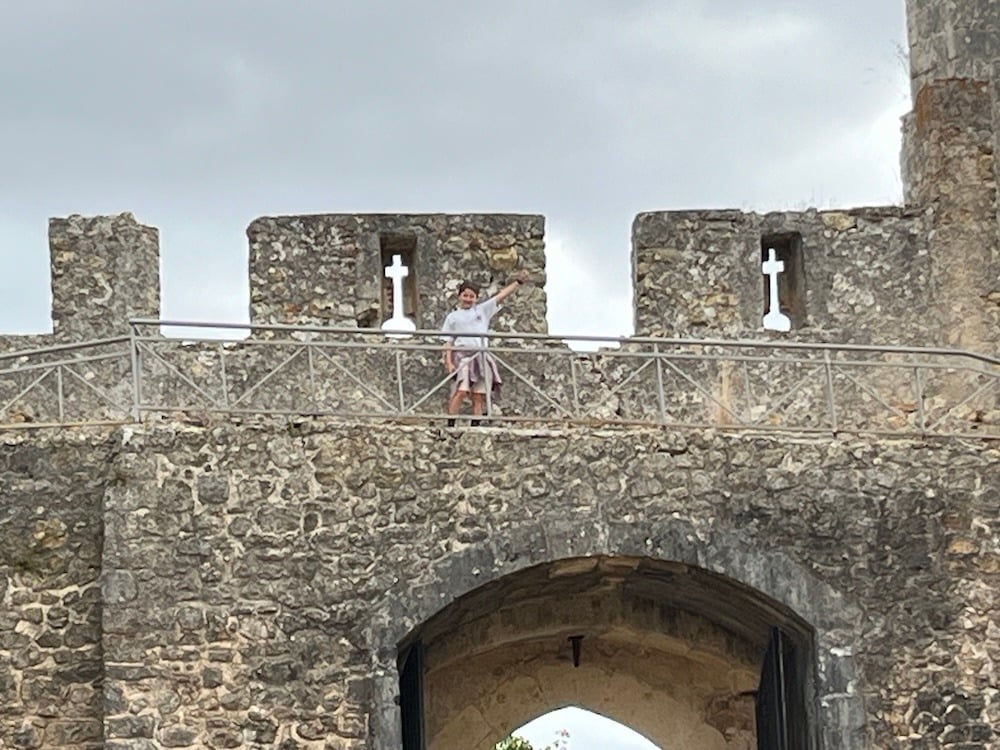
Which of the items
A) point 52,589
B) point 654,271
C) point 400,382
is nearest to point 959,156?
point 654,271

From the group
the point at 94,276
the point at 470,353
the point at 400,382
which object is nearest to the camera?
the point at 400,382

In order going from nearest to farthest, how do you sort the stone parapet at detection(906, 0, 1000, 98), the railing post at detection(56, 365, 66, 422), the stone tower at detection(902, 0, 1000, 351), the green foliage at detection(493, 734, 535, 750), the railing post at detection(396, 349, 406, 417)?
the railing post at detection(396, 349, 406, 417)
the railing post at detection(56, 365, 66, 422)
the stone tower at detection(902, 0, 1000, 351)
the stone parapet at detection(906, 0, 1000, 98)
the green foliage at detection(493, 734, 535, 750)

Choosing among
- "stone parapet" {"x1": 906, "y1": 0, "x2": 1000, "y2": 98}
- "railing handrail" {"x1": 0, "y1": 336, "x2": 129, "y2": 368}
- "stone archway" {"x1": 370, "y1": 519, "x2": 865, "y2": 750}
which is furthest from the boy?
"stone parapet" {"x1": 906, "y1": 0, "x2": 1000, "y2": 98}

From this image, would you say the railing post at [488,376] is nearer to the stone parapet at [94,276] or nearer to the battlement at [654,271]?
the battlement at [654,271]

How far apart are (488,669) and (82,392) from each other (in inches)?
143

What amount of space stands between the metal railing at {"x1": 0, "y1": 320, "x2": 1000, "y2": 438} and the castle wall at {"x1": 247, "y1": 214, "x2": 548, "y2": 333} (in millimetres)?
184

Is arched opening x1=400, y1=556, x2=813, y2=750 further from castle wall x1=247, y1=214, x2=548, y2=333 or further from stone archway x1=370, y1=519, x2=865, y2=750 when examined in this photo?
castle wall x1=247, y1=214, x2=548, y2=333

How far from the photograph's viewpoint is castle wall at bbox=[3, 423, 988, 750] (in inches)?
546

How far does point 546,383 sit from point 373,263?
139 centimetres

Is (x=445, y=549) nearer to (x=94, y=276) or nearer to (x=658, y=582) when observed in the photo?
(x=658, y=582)

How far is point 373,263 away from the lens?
1611cm

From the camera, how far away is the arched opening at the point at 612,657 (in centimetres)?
1473

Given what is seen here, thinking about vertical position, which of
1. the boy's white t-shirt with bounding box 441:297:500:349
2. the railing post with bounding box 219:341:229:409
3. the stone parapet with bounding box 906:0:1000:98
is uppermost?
the stone parapet with bounding box 906:0:1000:98

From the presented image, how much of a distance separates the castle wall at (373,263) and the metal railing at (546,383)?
0.18 metres
